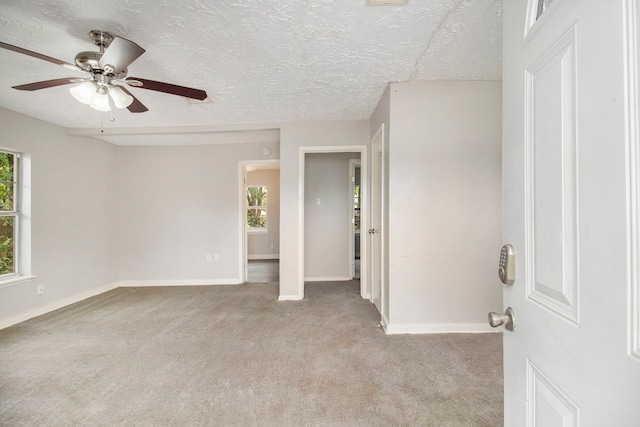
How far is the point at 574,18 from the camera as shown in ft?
1.84

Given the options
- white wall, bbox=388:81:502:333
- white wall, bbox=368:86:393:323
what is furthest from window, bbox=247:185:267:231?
white wall, bbox=388:81:502:333

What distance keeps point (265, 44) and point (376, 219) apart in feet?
7.88

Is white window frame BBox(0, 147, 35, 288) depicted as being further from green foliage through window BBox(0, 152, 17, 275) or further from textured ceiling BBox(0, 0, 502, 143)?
textured ceiling BBox(0, 0, 502, 143)

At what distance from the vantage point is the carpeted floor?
1674 mm

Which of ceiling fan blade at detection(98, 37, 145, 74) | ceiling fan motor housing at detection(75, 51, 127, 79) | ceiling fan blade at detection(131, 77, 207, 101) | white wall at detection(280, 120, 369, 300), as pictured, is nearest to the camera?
ceiling fan blade at detection(98, 37, 145, 74)

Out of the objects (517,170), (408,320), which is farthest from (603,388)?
(408,320)

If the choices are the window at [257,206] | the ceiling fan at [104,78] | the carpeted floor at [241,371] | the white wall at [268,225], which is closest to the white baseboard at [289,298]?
the carpeted floor at [241,371]

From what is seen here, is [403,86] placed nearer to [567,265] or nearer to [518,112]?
[518,112]

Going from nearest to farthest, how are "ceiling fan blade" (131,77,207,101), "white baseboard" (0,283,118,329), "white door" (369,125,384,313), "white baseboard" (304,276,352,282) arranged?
1. "ceiling fan blade" (131,77,207,101)
2. "white baseboard" (0,283,118,329)
3. "white door" (369,125,384,313)
4. "white baseboard" (304,276,352,282)

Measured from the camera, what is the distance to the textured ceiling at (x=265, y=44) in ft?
5.49

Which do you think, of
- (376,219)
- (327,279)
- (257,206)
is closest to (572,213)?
(376,219)

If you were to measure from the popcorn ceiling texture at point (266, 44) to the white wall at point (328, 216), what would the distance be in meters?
1.92

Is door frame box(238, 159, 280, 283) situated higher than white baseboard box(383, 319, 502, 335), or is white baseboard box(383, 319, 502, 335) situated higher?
door frame box(238, 159, 280, 283)

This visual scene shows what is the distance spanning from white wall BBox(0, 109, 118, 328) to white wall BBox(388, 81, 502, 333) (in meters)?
4.15
